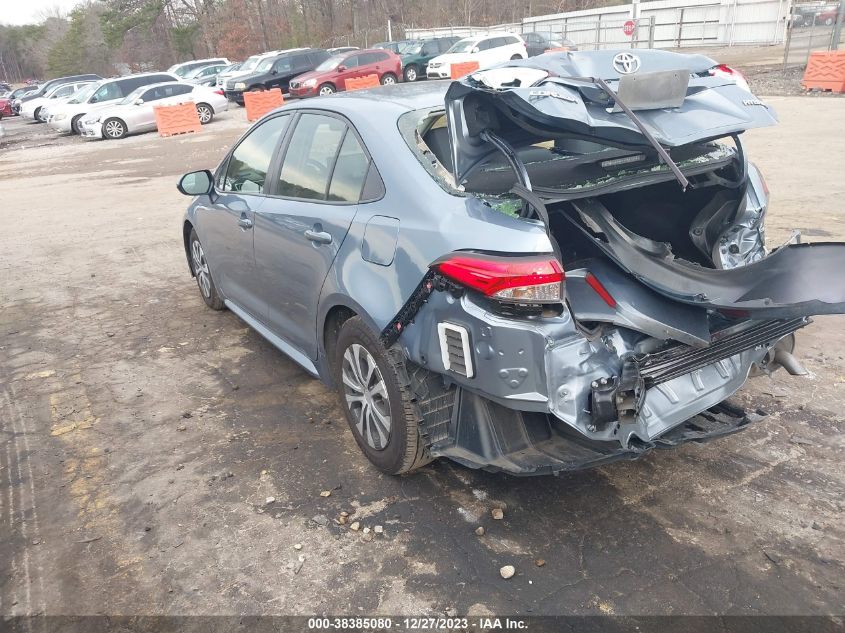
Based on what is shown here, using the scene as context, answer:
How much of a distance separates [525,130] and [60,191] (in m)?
13.3

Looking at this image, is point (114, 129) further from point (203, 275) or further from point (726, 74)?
point (726, 74)

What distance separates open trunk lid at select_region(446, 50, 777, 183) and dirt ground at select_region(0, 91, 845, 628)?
1614 mm

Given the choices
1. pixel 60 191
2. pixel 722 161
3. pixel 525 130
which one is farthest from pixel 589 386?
pixel 60 191

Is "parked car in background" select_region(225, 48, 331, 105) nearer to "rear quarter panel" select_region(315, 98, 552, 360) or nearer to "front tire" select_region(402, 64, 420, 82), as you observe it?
"front tire" select_region(402, 64, 420, 82)

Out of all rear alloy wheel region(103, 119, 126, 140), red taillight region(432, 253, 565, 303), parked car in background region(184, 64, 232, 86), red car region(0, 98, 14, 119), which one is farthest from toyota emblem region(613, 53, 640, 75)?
red car region(0, 98, 14, 119)

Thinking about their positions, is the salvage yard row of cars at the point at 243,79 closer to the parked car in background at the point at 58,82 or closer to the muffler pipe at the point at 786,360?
the parked car in background at the point at 58,82

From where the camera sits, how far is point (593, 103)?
289 centimetres

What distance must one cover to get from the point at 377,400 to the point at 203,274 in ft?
10.5

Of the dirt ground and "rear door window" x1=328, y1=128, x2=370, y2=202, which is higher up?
"rear door window" x1=328, y1=128, x2=370, y2=202

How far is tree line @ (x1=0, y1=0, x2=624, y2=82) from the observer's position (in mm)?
54562

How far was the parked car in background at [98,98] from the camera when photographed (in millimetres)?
23531

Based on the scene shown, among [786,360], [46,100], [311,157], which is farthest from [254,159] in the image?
[46,100]

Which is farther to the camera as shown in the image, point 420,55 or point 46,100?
point 46,100

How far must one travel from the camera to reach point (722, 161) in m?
3.46
